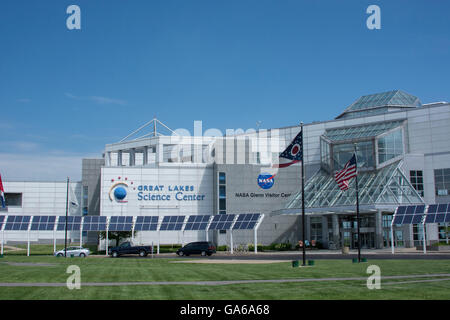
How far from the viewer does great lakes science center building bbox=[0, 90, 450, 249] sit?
62.1 m

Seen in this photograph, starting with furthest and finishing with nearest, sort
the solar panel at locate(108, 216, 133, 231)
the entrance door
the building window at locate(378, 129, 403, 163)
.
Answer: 1. the building window at locate(378, 129, 403, 163)
2. the entrance door
3. the solar panel at locate(108, 216, 133, 231)

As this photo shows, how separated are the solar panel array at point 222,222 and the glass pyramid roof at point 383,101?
103ft

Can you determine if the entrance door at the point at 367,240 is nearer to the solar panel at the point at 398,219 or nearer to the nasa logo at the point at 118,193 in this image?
Result: the solar panel at the point at 398,219

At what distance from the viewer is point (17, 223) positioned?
58.9 meters

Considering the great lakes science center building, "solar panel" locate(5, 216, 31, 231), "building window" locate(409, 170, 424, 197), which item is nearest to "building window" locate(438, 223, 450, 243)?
the great lakes science center building

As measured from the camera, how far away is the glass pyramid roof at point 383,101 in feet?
252

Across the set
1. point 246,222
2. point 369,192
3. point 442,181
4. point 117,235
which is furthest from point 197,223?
point 442,181

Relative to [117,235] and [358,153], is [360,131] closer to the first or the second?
[358,153]

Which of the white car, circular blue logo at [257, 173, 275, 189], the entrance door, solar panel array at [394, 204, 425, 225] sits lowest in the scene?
the white car

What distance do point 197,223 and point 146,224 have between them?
637 centimetres

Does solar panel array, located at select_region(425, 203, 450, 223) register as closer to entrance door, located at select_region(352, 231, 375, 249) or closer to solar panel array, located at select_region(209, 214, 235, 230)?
entrance door, located at select_region(352, 231, 375, 249)

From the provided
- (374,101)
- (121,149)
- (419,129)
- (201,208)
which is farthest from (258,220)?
(121,149)

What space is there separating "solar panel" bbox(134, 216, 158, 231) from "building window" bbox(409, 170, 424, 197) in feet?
110

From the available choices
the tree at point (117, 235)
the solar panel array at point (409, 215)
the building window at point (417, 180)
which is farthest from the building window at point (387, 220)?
the tree at point (117, 235)
